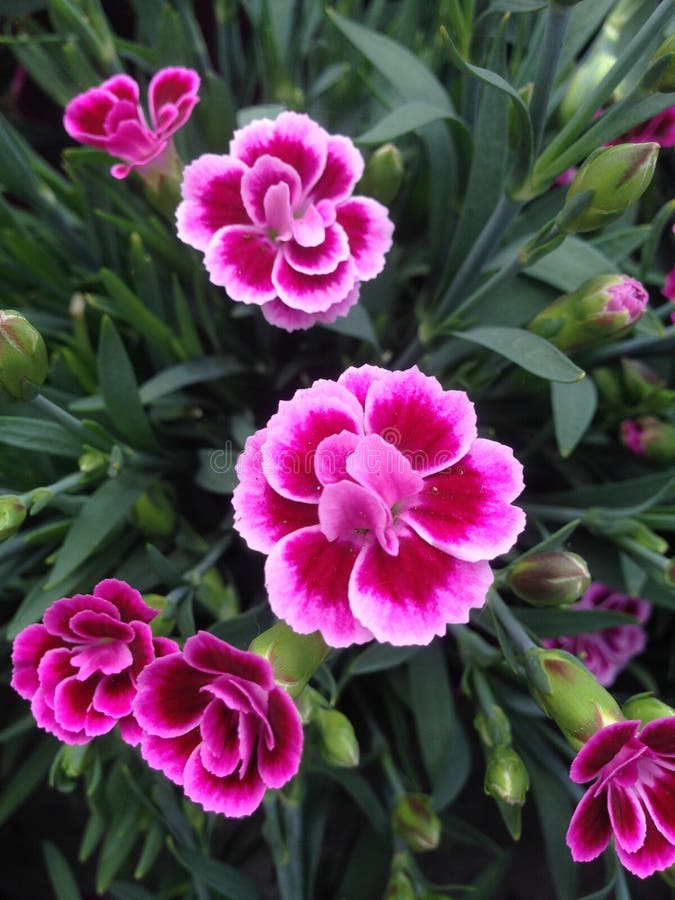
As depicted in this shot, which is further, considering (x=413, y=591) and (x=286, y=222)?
(x=286, y=222)

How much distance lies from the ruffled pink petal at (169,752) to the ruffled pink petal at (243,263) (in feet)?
1.01

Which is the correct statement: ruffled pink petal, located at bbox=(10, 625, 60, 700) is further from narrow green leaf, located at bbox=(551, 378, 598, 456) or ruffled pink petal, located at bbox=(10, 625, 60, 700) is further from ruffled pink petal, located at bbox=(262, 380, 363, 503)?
narrow green leaf, located at bbox=(551, 378, 598, 456)

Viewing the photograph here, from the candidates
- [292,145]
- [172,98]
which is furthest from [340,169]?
[172,98]

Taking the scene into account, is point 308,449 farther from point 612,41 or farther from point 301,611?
point 612,41

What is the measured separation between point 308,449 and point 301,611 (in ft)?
0.31

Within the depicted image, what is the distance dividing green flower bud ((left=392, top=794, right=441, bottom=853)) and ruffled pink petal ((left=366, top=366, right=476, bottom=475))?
0.41m

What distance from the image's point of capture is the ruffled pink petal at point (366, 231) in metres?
0.64

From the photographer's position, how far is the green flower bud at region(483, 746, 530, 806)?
0.62 meters

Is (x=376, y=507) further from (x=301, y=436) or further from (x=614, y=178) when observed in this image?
(x=614, y=178)

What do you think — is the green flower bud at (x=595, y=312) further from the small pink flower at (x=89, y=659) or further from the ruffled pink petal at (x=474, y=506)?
the small pink flower at (x=89, y=659)

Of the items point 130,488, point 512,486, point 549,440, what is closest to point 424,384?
point 512,486

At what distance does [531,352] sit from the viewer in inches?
26.0

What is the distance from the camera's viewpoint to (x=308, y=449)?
1.62ft

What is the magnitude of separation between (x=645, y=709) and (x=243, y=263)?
1.42 feet
